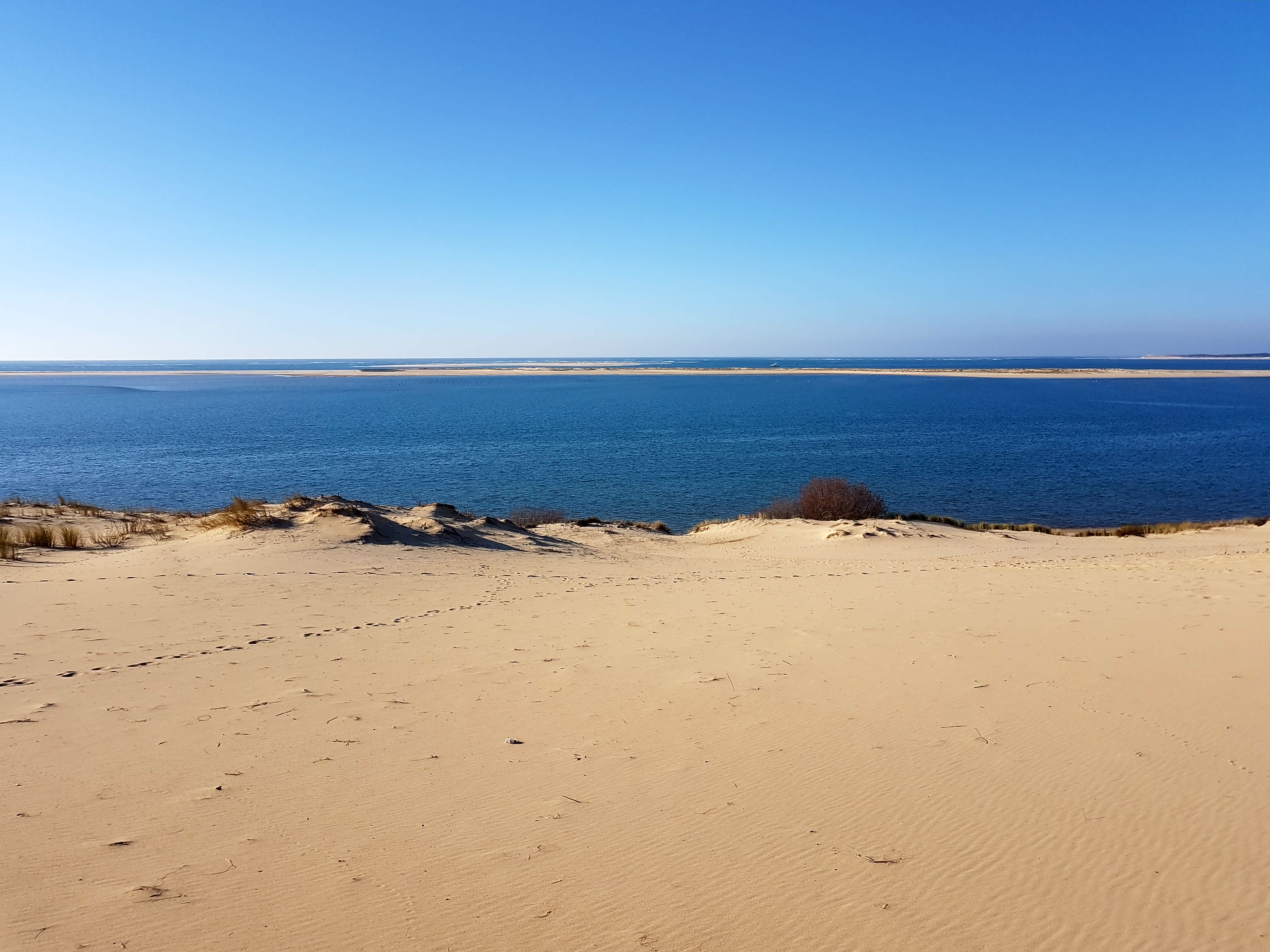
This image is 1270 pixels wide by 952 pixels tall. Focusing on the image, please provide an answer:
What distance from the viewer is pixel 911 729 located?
21.4 feet

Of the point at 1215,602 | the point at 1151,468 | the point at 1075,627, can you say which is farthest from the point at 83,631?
the point at 1151,468

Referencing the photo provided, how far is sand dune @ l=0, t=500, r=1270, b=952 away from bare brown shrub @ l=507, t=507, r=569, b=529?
1374cm

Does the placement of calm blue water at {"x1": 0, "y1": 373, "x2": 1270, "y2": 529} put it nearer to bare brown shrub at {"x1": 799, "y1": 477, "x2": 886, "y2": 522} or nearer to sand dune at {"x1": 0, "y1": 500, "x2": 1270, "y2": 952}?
bare brown shrub at {"x1": 799, "y1": 477, "x2": 886, "y2": 522}

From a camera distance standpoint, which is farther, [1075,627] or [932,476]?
[932,476]

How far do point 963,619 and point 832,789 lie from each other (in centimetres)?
630

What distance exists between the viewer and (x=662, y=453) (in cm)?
4628

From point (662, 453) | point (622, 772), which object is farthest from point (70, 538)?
point (662, 453)

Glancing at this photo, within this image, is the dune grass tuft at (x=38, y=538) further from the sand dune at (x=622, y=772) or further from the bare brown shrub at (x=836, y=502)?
the bare brown shrub at (x=836, y=502)

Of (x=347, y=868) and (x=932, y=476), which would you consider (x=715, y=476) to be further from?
(x=347, y=868)

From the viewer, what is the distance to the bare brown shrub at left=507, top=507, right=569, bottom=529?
2534 cm

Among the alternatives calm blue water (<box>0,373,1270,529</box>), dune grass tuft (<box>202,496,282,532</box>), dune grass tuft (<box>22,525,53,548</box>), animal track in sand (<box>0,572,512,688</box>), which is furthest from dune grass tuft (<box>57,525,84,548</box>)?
calm blue water (<box>0,373,1270,529</box>)

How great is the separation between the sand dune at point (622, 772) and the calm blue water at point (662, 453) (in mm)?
18780

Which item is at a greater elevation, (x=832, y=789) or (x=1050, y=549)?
(x=832, y=789)

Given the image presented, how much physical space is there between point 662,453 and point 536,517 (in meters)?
20.8
